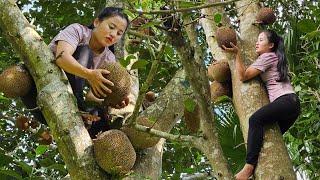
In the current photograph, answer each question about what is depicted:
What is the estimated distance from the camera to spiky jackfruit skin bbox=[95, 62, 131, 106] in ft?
7.37

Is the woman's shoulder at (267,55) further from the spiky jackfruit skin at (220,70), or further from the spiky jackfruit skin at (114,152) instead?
the spiky jackfruit skin at (114,152)

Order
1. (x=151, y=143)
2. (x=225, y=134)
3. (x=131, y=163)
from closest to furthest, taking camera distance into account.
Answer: (x=131, y=163) → (x=151, y=143) → (x=225, y=134)

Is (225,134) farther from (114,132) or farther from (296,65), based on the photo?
(114,132)

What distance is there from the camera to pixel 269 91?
8.40ft

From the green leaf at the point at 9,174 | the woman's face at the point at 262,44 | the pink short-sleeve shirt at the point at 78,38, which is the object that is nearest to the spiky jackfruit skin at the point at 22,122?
the green leaf at the point at 9,174

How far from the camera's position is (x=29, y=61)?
7.07 ft

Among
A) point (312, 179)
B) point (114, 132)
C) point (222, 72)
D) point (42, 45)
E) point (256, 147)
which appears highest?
point (42, 45)

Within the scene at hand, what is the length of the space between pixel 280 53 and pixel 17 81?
1.45 metres

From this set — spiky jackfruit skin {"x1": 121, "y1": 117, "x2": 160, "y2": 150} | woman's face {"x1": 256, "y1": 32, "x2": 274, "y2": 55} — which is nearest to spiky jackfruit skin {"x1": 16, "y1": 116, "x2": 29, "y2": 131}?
spiky jackfruit skin {"x1": 121, "y1": 117, "x2": 160, "y2": 150}

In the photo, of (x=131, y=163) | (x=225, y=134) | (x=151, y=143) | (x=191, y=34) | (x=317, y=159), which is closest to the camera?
(x=191, y=34)

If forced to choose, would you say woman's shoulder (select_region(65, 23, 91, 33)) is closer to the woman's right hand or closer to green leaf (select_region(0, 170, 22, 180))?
the woman's right hand

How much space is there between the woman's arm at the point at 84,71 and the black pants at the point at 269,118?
66cm

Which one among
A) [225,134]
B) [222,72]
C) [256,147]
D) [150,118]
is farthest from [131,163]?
[225,134]

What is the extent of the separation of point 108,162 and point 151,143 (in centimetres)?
43
